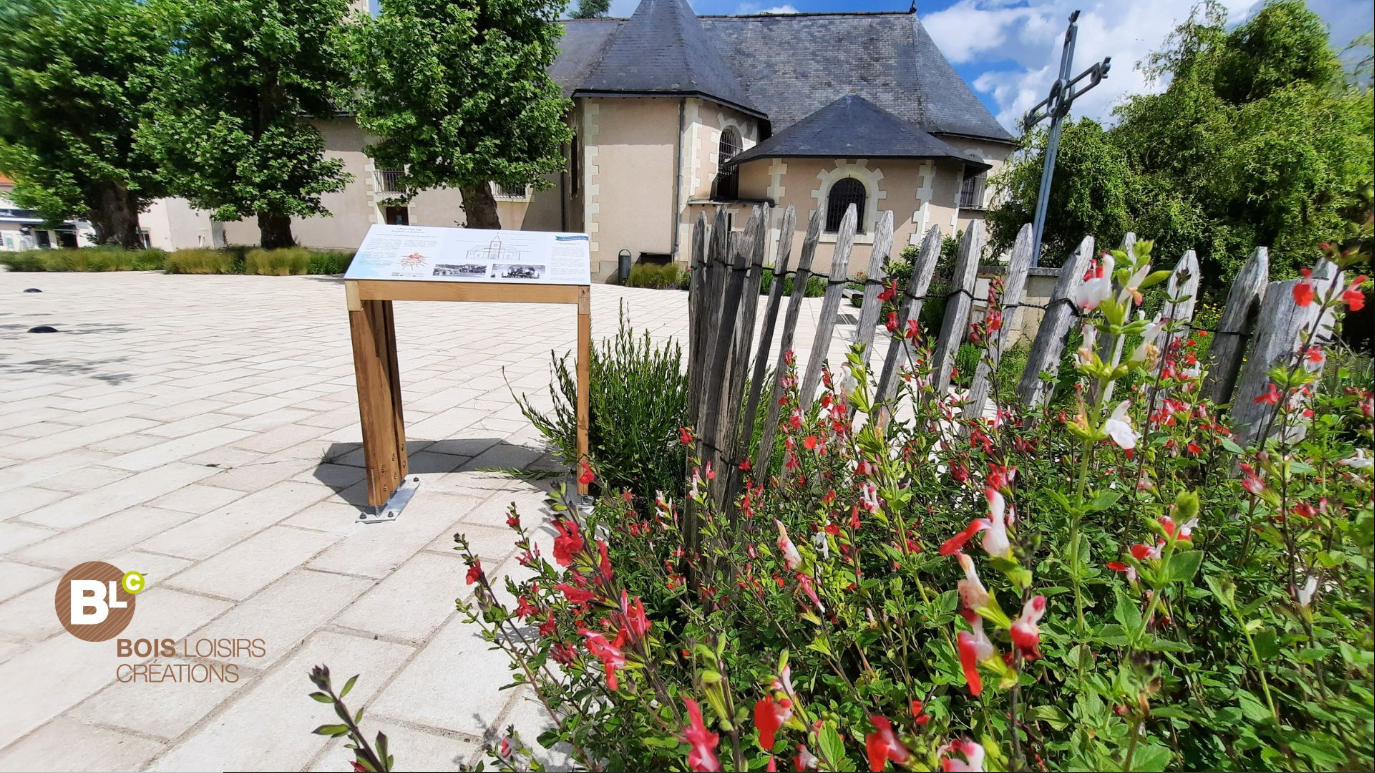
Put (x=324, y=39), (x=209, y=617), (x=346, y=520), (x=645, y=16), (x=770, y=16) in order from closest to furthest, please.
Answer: (x=209, y=617)
(x=346, y=520)
(x=324, y=39)
(x=645, y=16)
(x=770, y=16)

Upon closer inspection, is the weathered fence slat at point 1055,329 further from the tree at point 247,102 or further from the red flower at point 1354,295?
the tree at point 247,102

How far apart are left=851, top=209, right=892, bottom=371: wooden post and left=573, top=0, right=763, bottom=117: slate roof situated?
16.4m

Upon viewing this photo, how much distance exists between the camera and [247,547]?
2.82 meters

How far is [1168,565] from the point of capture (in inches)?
33.3

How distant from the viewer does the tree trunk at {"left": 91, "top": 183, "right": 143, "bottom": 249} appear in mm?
19031

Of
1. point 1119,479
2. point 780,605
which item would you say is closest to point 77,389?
point 780,605

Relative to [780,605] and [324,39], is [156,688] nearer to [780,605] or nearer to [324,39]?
[780,605]

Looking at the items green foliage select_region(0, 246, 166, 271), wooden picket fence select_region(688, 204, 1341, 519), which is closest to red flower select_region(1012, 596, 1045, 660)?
wooden picket fence select_region(688, 204, 1341, 519)

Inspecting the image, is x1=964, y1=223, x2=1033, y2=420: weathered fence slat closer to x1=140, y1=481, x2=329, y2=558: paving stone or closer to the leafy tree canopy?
x1=140, y1=481, x2=329, y2=558: paving stone

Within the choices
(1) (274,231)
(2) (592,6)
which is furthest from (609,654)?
(2) (592,6)

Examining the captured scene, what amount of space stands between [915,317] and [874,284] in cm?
23

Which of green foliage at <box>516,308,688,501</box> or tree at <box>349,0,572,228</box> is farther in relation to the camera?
tree at <box>349,0,572,228</box>

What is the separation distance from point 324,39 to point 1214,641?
Result: 2060 centimetres

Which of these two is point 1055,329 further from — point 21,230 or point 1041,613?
point 21,230
